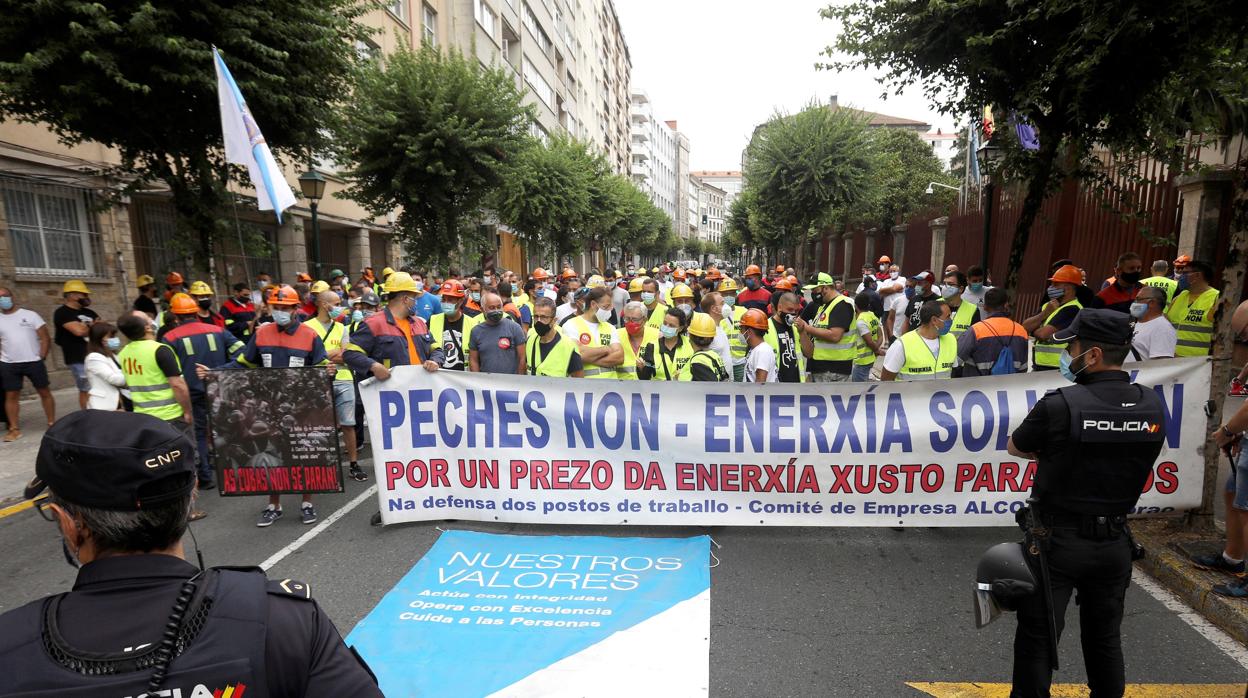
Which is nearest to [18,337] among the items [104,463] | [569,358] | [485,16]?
[569,358]

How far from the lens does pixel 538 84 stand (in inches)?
1519

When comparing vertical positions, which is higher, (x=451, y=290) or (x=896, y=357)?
(x=451, y=290)

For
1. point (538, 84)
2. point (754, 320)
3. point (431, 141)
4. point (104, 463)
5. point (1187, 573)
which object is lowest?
point (1187, 573)

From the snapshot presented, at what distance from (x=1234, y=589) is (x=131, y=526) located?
17.7ft

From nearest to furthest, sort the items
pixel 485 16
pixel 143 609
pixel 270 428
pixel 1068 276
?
pixel 143 609
pixel 270 428
pixel 1068 276
pixel 485 16

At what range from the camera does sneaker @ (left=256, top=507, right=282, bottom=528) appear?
5566mm

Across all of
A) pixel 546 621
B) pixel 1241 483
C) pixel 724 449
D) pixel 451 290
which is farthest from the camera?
pixel 451 290

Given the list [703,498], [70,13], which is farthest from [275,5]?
[703,498]

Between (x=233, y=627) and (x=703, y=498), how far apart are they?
4.19 meters

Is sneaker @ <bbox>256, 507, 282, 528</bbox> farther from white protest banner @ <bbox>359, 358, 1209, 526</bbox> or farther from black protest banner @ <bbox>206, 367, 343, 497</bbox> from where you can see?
white protest banner @ <bbox>359, 358, 1209, 526</bbox>

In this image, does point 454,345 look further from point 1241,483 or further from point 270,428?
point 1241,483

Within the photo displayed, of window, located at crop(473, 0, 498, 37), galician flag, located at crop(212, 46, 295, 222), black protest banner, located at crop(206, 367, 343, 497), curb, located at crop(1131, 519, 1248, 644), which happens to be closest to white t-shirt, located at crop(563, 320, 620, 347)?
black protest banner, located at crop(206, 367, 343, 497)

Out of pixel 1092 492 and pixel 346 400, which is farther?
pixel 346 400

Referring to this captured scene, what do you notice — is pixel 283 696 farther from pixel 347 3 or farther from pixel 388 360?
pixel 347 3
